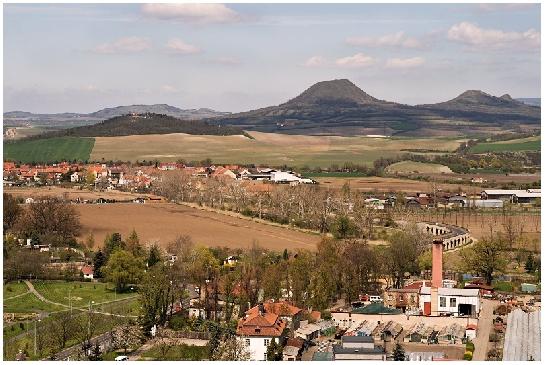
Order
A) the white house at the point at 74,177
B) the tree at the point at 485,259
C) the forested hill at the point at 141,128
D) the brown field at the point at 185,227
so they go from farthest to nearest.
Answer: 1. the forested hill at the point at 141,128
2. the white house at the point at 74,177
3. the brown field at the point at 185,227
4. the tree at the point at 485,259

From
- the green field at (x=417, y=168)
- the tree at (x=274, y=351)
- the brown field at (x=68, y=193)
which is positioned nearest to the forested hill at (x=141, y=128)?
the green field at (x=417, y=168)

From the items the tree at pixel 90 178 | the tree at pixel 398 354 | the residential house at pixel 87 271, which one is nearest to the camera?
the tree at pixel 398 354

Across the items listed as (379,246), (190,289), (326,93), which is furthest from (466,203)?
(326,93)

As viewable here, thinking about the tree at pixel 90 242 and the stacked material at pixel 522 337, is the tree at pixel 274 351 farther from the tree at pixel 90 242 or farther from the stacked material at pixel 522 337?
the tree at pixel 90 242

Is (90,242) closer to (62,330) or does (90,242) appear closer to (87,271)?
(87,271)

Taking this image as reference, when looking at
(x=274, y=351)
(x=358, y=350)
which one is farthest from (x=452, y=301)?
(x=274, y=351)

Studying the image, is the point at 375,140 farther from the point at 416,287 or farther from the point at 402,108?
the point at 416,287

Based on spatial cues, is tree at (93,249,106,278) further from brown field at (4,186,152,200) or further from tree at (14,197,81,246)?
brown field at (4,186,152,200)
